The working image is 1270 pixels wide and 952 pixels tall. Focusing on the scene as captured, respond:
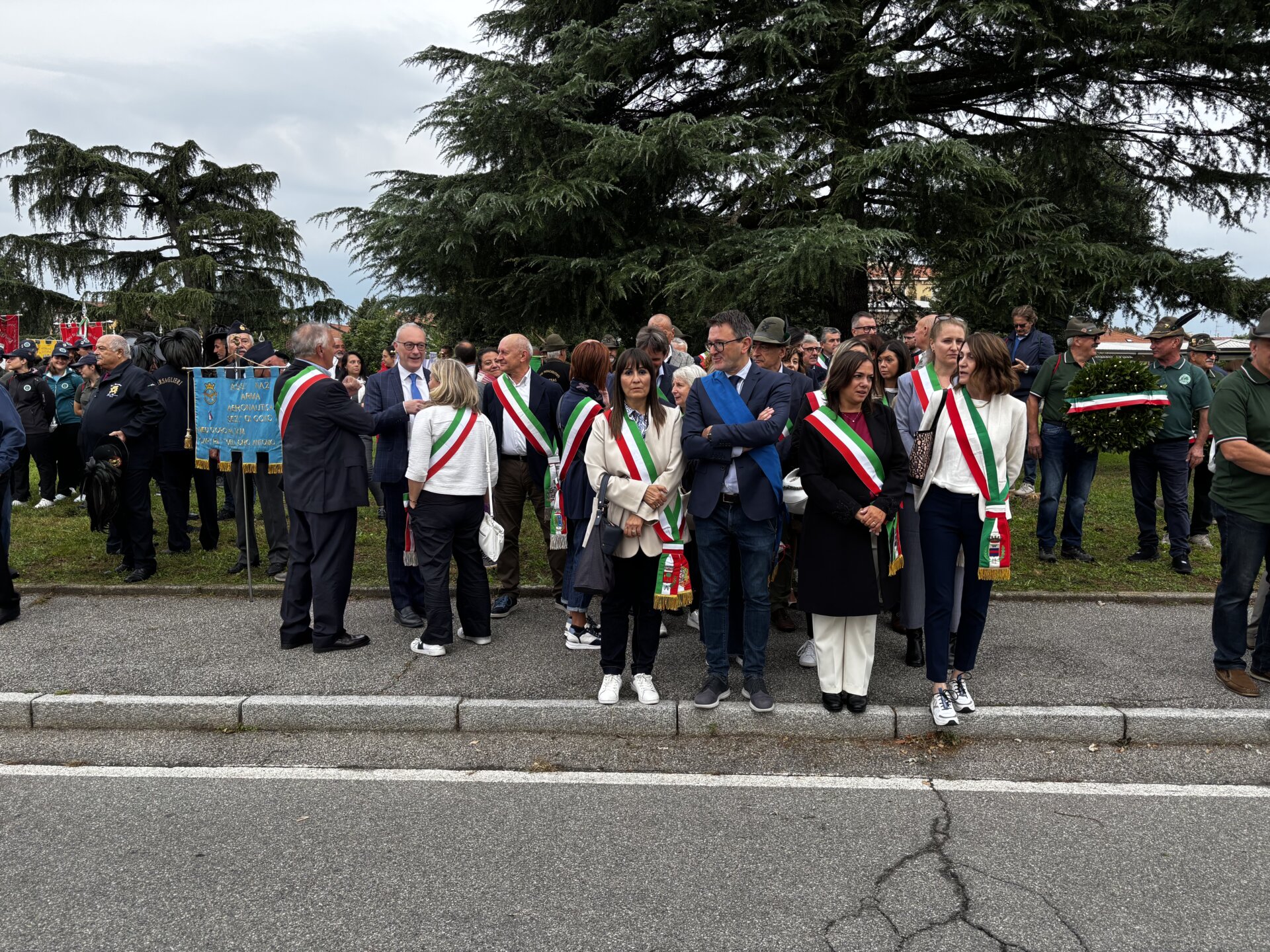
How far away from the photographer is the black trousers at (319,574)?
19.7ft

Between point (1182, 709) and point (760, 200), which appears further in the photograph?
point (760, 200)

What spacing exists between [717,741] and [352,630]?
3073 mm

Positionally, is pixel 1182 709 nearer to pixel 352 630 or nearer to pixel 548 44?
pixel 352 630

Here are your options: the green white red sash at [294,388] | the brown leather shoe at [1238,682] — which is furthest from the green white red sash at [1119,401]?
the green white red sash at [294,388]

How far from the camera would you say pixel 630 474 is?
16.6 feet

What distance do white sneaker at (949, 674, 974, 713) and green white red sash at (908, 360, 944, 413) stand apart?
1.53 metres

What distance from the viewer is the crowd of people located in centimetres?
484

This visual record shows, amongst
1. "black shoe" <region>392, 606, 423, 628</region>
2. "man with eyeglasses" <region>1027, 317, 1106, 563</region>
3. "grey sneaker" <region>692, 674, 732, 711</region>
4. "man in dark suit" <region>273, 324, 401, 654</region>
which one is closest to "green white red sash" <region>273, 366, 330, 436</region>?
"man in dark suit" <region>273, 324, 401, 654</region>

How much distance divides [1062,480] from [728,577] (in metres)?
4.83

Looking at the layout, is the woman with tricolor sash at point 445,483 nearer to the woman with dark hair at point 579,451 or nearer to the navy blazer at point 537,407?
the woman with dark hair at point 579,451

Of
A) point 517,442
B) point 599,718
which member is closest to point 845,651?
point 599,718

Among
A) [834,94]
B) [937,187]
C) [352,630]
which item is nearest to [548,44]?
[834,94]

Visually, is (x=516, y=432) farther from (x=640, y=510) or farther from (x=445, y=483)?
(x=640, y=510)

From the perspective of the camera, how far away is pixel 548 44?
1521 cm
